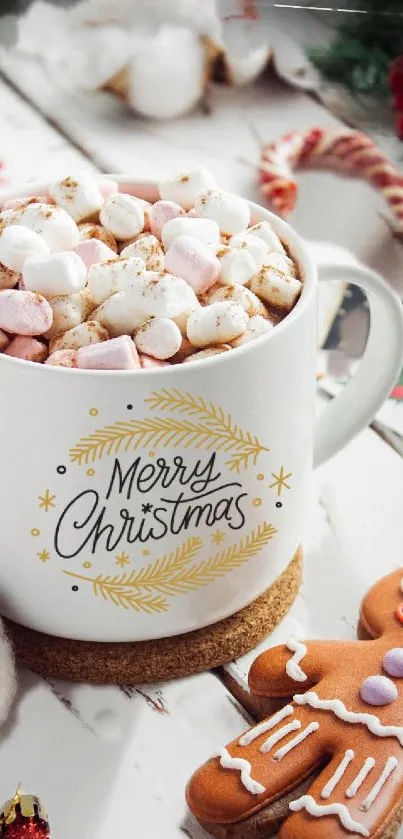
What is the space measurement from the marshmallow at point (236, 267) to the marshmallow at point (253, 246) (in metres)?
0.01

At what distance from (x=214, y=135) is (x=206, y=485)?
0.99 meters

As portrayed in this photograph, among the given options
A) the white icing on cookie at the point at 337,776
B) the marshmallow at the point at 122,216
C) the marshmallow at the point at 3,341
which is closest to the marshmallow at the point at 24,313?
the marshmallow at the point at 3,341

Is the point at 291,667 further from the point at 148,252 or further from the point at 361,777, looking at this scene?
the point at 148,252

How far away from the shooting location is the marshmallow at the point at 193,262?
2.30 ft

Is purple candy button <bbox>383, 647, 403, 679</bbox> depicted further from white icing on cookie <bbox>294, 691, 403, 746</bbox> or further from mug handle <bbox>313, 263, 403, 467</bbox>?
mug handle <bbox>313, 263, 403, 467</bbox>

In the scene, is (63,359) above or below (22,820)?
above

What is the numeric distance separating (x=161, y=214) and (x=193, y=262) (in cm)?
9

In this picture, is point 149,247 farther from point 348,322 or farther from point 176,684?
point 348,322

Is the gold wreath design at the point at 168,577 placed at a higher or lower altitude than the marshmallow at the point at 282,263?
lower

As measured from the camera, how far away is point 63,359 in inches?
25.8

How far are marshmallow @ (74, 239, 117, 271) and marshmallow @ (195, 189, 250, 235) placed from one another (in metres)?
0.08

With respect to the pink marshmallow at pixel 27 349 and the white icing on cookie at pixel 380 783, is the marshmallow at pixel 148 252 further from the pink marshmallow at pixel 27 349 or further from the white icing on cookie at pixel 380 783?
the white icing on cookie at pixel 380 783

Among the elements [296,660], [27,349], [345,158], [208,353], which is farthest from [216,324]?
[345,158]

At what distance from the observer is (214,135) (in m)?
1.56
